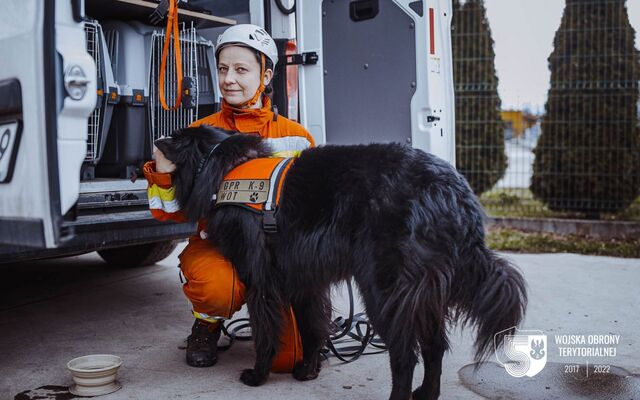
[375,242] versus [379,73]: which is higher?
[379,73]

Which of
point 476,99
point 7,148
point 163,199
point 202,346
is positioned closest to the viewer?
point 7,148

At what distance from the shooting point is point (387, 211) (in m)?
2.15

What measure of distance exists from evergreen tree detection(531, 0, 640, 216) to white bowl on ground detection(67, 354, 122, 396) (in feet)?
18.4

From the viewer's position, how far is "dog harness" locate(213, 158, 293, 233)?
7.77 feet

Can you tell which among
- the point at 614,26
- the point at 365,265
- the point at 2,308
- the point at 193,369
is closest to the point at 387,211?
the point at 365,265

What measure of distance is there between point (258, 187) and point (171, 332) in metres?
1.37

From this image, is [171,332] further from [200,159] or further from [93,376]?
[200,159]

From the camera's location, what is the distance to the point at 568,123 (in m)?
6.86

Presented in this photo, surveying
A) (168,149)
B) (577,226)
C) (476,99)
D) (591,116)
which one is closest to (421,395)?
(168,149)

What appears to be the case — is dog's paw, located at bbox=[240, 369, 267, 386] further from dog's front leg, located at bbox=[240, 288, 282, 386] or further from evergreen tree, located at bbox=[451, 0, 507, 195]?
evergreen tree, located at bbox=[451, 0, 507, 195]

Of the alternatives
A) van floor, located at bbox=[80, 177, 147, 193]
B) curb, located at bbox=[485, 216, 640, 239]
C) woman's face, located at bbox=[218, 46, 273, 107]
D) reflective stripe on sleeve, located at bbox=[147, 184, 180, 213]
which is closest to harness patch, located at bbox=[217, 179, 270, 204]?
reflective stripe on sleeve, located at bbox=[147, 184, 180, 213]

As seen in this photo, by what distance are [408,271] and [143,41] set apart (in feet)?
7.72

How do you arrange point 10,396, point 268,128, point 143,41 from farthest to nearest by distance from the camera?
point 143,41 → point 268,128 → point 10,396

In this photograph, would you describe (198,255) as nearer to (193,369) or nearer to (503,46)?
(193,369)
